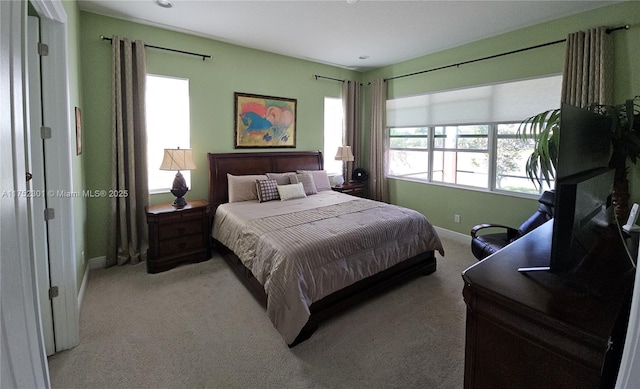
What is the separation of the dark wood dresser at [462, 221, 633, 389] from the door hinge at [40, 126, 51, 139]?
8.48 ft

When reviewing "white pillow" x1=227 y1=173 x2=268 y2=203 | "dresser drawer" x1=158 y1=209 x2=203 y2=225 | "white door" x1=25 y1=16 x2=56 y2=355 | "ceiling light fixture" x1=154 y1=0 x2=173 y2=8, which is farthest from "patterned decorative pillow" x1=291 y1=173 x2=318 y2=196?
"white door" x1=25 y1=16 x2=56 y2=355

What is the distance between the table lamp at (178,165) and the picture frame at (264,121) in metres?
0.94

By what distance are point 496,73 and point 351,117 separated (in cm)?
237

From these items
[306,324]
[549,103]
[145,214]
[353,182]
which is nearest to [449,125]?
[549,103]

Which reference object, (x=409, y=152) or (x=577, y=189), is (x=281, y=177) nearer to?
(x=409, y=152)

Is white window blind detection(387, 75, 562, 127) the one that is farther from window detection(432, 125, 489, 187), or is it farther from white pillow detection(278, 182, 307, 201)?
white pillow detection(278, 182, 307, 201)

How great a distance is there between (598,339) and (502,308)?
0.83ft

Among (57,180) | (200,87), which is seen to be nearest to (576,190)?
(57,180)

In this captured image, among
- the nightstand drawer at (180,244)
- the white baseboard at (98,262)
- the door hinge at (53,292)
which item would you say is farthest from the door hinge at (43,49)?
the white baseboard at (98,262)

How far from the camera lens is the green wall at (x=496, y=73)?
2941 mm

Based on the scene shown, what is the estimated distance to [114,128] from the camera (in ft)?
10.9

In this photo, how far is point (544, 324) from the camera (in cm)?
94

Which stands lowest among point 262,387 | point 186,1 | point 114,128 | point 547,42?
point 262,387

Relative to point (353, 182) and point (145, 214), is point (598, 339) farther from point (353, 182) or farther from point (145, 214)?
point (353, 182)
